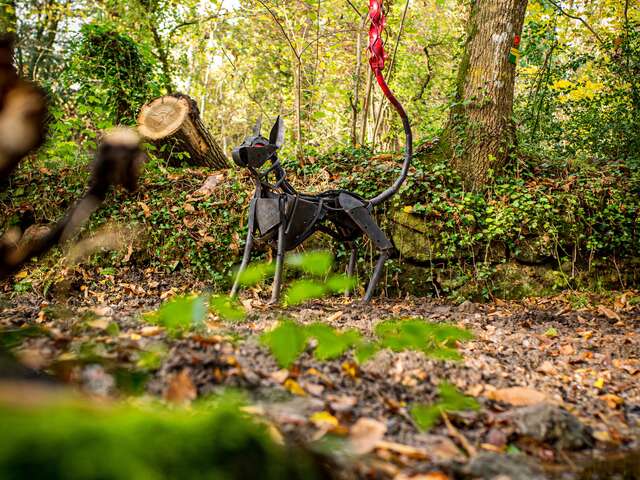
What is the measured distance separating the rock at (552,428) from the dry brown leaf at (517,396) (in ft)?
0.79

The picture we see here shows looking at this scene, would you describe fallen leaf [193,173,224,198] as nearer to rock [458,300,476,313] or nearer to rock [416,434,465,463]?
rock [458,300,476,313]

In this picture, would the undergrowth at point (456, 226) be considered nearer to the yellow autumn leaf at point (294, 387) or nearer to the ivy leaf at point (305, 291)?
the yellow autumn leaf at point (294, 387)

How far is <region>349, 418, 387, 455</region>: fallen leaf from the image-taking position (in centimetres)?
125

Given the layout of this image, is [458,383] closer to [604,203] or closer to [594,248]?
[594,248]

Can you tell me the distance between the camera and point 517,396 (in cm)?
203

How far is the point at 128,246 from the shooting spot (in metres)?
5.84

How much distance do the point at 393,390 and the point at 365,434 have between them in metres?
0.49

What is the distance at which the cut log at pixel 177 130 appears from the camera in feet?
21.4

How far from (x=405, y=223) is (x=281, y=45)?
261 inches

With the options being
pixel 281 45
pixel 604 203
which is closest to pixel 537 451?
pixel 604 203

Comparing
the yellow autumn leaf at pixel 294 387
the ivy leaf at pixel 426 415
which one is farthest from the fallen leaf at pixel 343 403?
the ivy leaf at pixel 426 415

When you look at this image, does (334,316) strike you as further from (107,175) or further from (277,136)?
(107,175)

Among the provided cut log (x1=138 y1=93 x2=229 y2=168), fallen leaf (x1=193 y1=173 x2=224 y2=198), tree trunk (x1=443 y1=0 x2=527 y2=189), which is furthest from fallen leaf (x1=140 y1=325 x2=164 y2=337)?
cut log (x1=138 y1=93 x2=229 y2=168)

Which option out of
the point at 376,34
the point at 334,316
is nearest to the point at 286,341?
the point at 376,34
